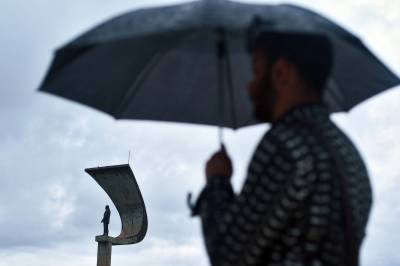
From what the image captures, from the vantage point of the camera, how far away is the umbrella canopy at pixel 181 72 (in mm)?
3111

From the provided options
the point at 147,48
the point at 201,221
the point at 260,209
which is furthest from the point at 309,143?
the point at 147,48

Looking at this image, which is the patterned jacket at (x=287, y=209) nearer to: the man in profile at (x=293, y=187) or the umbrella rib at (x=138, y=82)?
the man in profile at (x=293, y=187)

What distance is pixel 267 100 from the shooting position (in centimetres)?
300

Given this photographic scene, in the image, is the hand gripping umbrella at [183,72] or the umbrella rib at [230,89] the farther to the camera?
the umbrella rib at [230,89]

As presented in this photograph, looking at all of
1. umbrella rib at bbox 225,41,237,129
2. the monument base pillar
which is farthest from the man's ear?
the monument base pillar

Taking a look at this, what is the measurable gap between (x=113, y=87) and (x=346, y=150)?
4.92 feet

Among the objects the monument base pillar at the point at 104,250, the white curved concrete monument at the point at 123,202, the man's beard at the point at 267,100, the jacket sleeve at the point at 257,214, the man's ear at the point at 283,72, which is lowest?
the jacket sleeve at the point at 257,214

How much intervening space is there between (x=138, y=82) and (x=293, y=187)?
156 cm

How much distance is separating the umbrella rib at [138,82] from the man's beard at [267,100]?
95cm

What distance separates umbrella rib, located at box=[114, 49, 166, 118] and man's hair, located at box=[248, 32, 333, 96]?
95 cm

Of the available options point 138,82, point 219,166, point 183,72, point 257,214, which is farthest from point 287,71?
point 138,82

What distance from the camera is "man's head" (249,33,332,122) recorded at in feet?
9.65

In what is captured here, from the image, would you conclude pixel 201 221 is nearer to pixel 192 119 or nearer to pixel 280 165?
pixel 280 165

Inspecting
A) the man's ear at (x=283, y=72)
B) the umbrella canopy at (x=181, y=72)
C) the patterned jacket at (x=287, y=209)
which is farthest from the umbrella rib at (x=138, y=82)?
the patterned jacket at (x=287, y=209)
